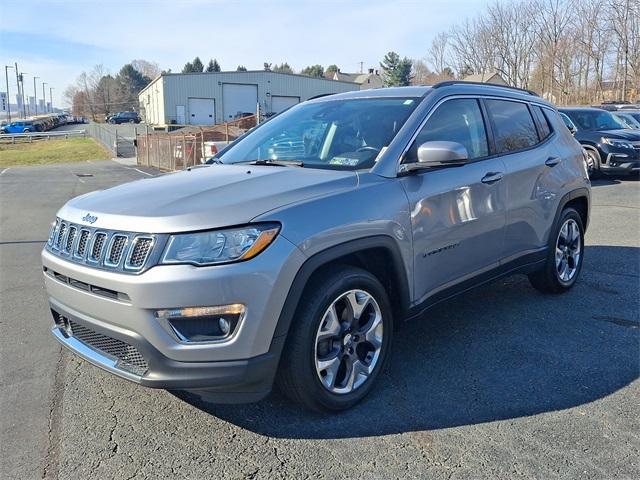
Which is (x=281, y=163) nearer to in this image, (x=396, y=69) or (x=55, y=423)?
(x=55, y=423)

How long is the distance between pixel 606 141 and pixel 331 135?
1164cm

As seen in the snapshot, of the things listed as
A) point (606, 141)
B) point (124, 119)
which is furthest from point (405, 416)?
point (124, 119)

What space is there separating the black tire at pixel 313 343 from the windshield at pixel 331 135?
759 millimetres

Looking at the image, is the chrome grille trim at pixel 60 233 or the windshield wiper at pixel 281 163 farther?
the windshield wiper at pixel 281 163

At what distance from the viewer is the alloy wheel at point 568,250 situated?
5141mm

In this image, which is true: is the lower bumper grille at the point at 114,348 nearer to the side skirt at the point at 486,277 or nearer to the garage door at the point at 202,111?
the side skirt at the point at 486,277

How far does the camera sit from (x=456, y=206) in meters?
3.74

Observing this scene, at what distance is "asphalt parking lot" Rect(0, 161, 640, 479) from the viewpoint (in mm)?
2721

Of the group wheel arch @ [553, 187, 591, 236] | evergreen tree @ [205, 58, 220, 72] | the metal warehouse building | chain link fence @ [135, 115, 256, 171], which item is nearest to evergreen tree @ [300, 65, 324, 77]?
evergreen tree @ [205, 58, 220, 72]

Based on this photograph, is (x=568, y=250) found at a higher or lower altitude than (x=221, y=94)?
lower

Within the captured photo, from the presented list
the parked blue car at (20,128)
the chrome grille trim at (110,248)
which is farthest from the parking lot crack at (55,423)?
the parked blue car at (20,128)

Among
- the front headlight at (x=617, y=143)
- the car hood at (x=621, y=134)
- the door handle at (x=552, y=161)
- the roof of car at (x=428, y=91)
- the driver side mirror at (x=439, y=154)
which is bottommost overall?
the door handle at (x=552, y=161)

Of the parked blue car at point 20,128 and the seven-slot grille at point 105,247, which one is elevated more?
the parked blue car at point 20,128

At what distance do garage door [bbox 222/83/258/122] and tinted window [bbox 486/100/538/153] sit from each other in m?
52.6
